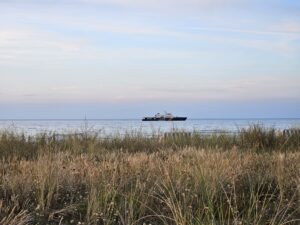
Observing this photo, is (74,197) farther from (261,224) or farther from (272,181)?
(272,181)

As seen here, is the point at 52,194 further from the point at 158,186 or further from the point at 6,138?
the point at 6,138

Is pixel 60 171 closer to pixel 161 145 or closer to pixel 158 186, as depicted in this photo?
pixel 158 186

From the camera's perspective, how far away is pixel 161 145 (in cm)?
1408

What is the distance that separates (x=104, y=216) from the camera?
5.54m

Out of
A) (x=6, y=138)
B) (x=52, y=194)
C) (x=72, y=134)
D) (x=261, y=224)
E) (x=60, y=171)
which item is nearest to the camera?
(x=261, y=224)

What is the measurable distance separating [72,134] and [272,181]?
29.1ft

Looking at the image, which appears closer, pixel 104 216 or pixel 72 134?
pixel 104 216

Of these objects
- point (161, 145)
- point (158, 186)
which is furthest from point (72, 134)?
point (158, 186)

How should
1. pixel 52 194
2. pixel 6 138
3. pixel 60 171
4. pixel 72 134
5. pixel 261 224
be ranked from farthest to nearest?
1. pixel 72 134
2. pixel 6 138
3. pixel 60 171
4. pixel 52 194
5. pixel 261 224

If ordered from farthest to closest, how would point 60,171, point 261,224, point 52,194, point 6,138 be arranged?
point 6,138 < point 60,171 < point 52,194 < point 261,224

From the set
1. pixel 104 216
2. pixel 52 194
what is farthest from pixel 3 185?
pixel 104 216

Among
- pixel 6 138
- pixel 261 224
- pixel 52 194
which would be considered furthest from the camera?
pixel 6 138

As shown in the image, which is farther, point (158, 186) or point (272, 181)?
point (272, 181)

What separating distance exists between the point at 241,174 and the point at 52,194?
108 inches
